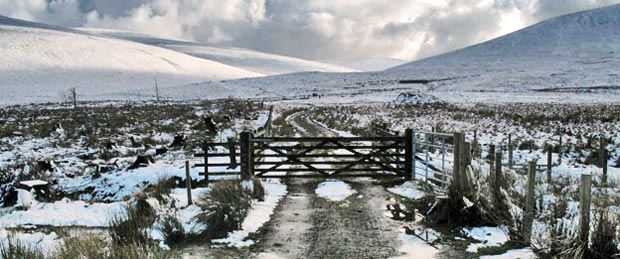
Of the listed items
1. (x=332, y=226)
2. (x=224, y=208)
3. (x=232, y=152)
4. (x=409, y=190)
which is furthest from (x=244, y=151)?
(x=332, y=226)

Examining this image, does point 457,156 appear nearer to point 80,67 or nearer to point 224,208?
point 224,208

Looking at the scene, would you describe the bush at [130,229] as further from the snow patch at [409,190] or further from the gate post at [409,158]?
the gate post at [409,158]

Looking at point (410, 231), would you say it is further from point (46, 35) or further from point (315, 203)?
point (46, 35)

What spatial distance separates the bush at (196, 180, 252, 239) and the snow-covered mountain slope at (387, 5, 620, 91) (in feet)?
279

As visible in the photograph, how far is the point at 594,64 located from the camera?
12456cm

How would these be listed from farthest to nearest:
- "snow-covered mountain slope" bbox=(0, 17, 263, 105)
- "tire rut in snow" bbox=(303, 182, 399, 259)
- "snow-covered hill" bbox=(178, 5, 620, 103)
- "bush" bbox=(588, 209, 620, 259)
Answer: "snow-covered mountain slope" bbox=(0, 17, 263, 105) < "snow-covered hill" bbox=(178, 5, 620, 103) < "tire rut in snow" bbox=(303, 182, 399, 259) < "bush" bbox=(588, 209, 620, 259)

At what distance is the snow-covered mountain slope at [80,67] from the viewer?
119062 millimetres

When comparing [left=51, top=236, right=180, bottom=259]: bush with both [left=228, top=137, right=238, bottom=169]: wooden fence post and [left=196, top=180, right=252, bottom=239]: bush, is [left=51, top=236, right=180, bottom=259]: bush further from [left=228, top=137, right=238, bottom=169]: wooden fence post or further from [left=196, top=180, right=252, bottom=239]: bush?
[left=228, top=137, right=238, bottom=169]: wooden fence post

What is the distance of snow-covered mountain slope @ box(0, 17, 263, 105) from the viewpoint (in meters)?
119

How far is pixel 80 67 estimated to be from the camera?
471 ft

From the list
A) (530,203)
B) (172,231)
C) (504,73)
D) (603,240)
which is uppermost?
(504,73)

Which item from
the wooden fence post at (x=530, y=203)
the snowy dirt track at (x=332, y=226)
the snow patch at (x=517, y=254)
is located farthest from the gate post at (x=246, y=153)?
the wooden fence post at (x=530, y=203)

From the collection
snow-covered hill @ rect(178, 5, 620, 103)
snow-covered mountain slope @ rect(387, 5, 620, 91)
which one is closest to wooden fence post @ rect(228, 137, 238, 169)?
snow-covered hill @ rect(178, 5, 620, 103)

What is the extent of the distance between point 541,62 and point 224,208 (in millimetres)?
158324
